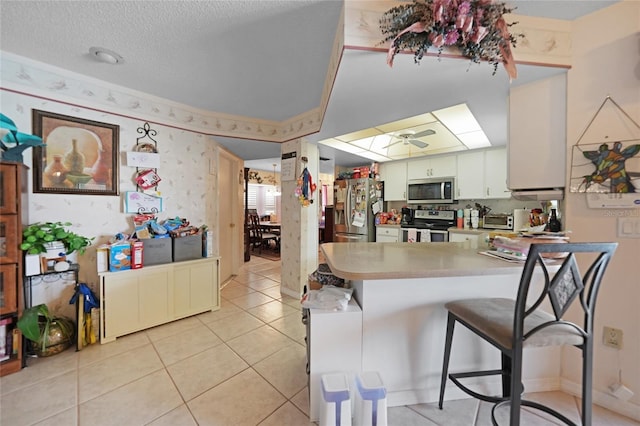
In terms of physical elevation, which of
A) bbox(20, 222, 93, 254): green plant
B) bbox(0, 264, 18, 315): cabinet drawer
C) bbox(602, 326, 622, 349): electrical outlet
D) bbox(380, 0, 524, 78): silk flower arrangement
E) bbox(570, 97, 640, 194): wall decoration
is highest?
bbox(380, 0, 524, 78): silk flower arrangement

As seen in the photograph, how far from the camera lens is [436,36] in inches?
46.4

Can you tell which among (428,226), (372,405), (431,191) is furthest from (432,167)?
(372,405)

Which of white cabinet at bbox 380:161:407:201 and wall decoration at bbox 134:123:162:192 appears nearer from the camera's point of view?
wall decoration at bbox 134:123:162:192

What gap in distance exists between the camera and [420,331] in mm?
1451

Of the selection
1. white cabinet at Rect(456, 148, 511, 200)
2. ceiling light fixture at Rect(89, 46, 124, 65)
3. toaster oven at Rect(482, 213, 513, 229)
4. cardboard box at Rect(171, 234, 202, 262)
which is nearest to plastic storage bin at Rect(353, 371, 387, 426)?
cardboard box at Rect(171, 234, 202, 262)

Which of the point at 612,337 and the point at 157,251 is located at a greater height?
the point at 157,251

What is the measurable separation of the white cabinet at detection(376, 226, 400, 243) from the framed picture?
3.88m

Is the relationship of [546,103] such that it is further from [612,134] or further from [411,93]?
[411,93]

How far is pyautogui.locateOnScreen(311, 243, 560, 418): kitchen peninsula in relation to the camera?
1.40 meters

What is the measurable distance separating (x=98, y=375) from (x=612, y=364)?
3.38m

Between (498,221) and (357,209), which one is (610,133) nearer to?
(498,221)

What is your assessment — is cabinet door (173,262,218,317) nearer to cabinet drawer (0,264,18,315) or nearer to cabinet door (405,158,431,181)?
cabinet drawer (0,264,18,315)

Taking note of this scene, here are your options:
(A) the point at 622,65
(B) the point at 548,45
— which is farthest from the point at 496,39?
(A) the point at 622,65

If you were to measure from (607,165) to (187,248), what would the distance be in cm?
350
